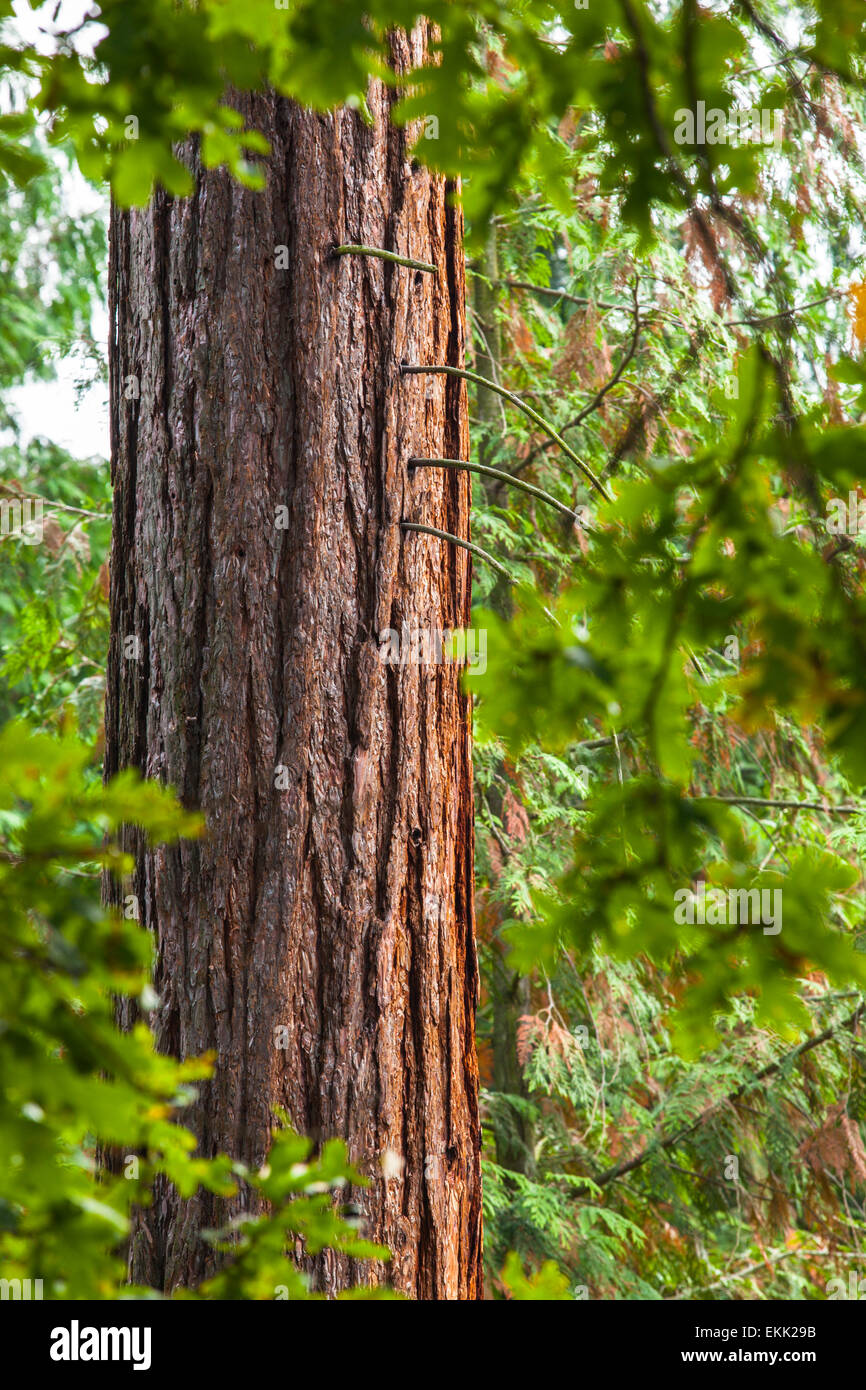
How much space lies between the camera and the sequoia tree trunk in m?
1.78

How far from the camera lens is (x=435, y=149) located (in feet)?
3.00

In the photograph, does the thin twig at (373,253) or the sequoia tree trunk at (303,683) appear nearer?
the sequoia tree trunk at (303,683)

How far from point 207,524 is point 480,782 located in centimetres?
331

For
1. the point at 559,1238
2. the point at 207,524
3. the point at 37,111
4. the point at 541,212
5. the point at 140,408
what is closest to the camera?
the point at 37,111

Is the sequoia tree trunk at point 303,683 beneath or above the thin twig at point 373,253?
beneath

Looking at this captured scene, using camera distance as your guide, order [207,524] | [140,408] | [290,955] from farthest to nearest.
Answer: [140,408]
[207,524]
[290,955]

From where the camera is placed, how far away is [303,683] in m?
1.86

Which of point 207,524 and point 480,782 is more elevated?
point 480,782

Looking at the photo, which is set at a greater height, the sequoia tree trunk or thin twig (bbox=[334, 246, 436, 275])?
thin twig (bbox=[334, 246, 436, 275])

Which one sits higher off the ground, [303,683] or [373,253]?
[373,253]

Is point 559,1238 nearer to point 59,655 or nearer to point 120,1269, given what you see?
point 59,655

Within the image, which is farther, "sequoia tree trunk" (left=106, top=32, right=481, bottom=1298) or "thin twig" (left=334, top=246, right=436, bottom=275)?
"thin twig" (left=334, top=246, right=436, bottom=275)

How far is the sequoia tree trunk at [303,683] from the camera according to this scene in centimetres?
178
